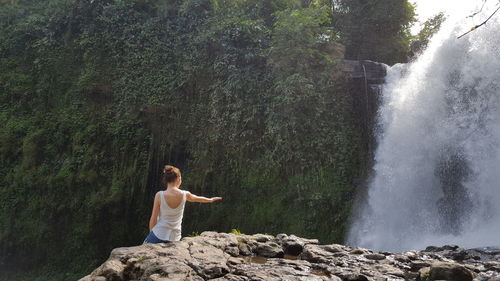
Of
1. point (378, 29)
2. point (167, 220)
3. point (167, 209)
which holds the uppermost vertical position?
point (378, 29)

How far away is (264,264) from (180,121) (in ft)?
30.8

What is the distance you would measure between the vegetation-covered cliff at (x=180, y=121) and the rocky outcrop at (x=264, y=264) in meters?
5.67

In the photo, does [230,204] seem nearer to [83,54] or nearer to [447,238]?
[447,238]

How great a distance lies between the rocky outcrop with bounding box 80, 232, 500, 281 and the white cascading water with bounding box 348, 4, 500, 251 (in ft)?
11.8

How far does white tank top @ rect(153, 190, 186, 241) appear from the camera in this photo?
4465mm

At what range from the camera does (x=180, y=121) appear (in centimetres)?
1347

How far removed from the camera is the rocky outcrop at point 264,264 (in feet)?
12.6

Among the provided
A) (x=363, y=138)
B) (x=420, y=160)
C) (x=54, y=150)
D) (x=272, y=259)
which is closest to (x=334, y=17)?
(x=363, y=138)

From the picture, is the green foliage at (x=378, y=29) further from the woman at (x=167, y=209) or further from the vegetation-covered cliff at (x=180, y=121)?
the woman at (x=167, y=209)

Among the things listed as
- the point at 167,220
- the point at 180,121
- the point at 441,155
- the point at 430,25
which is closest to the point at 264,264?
the point at 167,220

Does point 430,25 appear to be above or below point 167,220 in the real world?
above

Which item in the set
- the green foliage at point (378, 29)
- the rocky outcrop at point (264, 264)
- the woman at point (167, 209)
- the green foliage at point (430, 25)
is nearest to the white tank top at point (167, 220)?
the woman at point (167, 209)

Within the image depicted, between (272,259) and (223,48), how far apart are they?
976 cm

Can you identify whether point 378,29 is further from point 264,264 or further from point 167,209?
point 167,209
